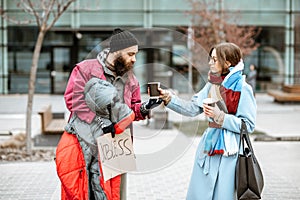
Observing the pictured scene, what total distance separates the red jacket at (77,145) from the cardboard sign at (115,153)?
91mm

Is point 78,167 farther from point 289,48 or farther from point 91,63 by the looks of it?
point 289,48

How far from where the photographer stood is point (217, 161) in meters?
4.93

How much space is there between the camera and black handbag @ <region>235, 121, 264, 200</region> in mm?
4715

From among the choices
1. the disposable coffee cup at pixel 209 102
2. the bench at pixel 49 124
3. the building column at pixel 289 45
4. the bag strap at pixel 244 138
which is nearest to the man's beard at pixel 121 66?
the disposable coffee cup at pixel 209 102

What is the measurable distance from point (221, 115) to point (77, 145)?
4.04 feet

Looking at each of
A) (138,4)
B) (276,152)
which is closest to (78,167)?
(276,152)

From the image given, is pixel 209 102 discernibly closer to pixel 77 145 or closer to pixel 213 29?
pixel 77 145

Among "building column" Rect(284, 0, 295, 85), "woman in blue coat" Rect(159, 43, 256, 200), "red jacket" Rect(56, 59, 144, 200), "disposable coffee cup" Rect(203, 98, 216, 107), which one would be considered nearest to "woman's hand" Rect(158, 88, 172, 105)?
"woman in blue coat" Rect(159, 43, 256, 200)

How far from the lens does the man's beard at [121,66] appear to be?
4.27m

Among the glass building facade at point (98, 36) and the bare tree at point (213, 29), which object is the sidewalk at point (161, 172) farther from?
the glass building facade at point (98, 36)

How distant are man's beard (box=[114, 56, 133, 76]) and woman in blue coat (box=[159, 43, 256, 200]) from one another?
557 mm

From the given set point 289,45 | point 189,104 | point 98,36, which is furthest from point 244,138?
point 289,45

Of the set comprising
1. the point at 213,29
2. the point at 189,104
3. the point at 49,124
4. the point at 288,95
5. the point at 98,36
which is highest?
the point at 98,36

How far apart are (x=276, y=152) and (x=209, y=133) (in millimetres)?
6942
